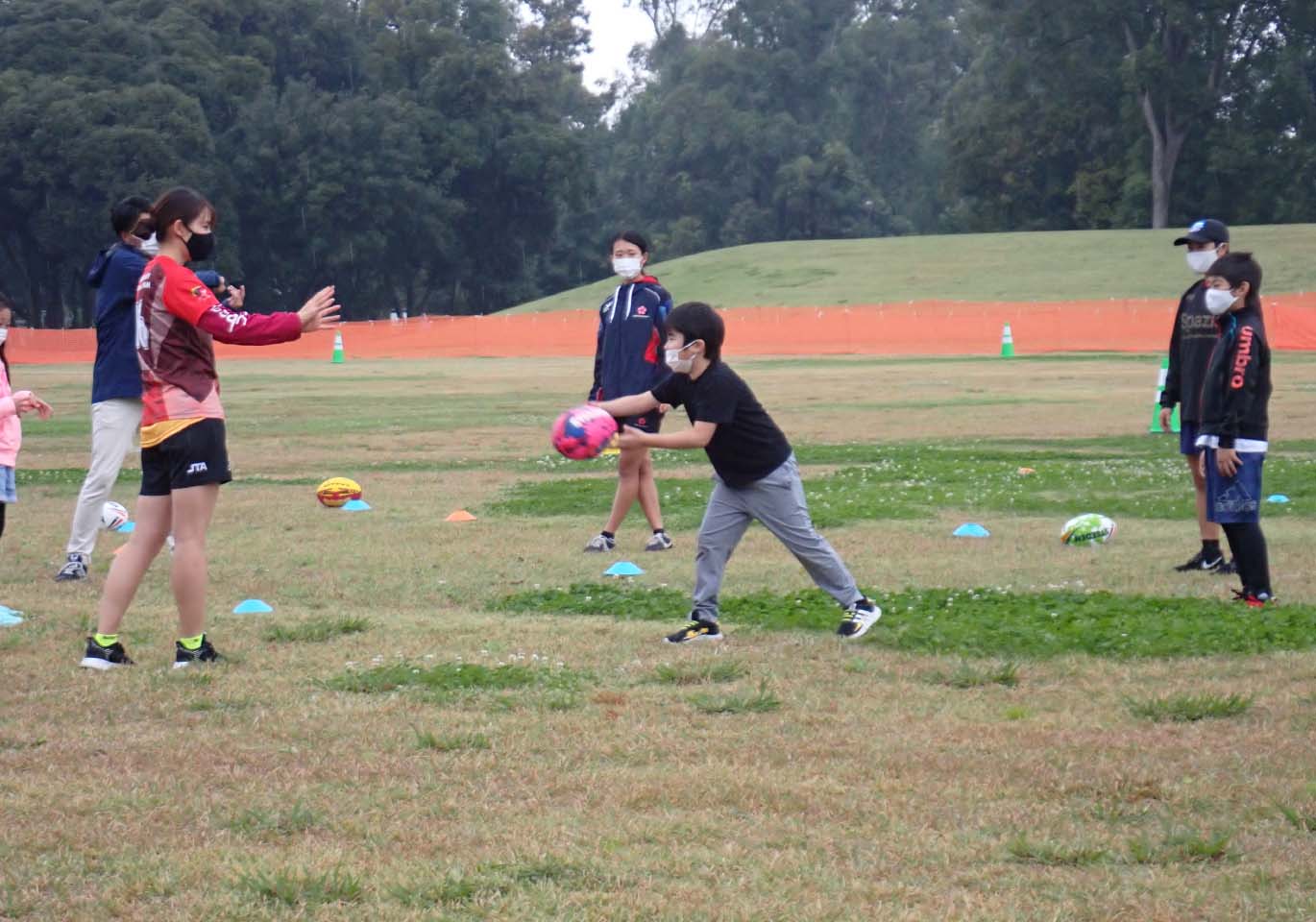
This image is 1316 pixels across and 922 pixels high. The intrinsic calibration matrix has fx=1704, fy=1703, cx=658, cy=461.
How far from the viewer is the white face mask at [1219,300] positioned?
26.7ft

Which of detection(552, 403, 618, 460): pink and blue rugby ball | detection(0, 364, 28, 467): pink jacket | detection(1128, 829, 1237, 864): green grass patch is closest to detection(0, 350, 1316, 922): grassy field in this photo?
detection(1128, 829, 1237, 864): green grass patch

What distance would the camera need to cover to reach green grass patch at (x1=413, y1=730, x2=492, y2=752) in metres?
5.62

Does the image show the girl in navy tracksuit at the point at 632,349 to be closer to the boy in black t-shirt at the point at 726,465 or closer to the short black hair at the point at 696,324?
the boy in black t-shirt at the point at 726,465

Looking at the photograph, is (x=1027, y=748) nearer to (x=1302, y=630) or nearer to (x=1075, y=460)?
(x=1302, y=630)

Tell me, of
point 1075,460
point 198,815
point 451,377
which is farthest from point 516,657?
point 451,377

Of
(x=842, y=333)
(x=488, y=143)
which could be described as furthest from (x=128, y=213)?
(x=488, y=143)

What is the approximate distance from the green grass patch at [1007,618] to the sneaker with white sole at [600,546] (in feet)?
5.42

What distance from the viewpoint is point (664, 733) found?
228 inches

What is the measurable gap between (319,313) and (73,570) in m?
3.75

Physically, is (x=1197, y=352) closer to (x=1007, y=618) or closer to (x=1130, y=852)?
(x=1007, y=618)

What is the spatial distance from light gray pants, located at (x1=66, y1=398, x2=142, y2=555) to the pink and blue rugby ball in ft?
10.1

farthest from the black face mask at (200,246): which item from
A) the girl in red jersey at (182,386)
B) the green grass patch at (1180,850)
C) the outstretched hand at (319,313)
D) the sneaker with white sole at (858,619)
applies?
the green grass patch at (1180,850)

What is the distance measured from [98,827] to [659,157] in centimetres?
9478

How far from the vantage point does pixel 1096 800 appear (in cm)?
495
